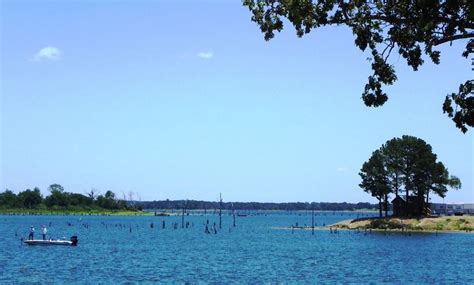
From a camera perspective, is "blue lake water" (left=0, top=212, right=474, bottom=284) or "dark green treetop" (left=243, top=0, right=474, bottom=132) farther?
"blue lake water" (left=0, top=212, right=474, bottom=284)

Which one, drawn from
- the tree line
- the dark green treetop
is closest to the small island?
the tree line

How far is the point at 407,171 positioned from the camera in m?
146

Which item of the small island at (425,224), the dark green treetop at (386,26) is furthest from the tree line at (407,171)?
the dark green treetop at (386,26)

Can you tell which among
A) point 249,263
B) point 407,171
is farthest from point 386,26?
point 407,171

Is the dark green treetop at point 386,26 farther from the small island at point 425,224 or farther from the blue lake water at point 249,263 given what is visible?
the small island at point 425,224

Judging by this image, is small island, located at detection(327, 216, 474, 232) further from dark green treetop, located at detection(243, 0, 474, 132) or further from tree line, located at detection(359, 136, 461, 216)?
dark green treetop, located at detection(243, 0, 474, 132)

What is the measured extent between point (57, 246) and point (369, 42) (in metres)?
93.9

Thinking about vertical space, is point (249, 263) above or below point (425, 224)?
below

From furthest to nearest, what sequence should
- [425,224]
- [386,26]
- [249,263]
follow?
[425,224] → [249,263] → [386,26]

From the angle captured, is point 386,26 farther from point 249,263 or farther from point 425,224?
point 425,224

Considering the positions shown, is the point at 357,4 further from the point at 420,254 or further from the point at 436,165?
the point at 436,165

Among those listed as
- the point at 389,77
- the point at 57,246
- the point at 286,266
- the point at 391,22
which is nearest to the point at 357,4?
the point at 391,22

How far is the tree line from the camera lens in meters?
144

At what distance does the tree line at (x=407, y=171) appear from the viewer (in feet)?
473
